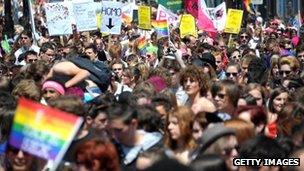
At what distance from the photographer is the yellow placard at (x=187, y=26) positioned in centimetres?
1958

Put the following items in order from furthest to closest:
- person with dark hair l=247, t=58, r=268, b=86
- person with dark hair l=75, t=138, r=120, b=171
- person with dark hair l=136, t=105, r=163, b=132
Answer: person with dark hair l=247, t=58, r=268, b=86 → person with dark hair l=136, t=105, r=163, b=132 → person with dark hair l=75, t=138, r=120, b=171

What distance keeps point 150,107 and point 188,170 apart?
3.31 m

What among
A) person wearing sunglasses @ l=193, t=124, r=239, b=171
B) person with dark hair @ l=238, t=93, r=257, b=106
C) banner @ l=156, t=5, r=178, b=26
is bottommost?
banner @ l=156, t=5, r=178, b=26

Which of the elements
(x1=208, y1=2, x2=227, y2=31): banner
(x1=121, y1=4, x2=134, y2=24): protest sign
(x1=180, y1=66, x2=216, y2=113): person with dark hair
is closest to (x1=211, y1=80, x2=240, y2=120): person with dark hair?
(x1=180, y1=66, x2=216, y2=113): person with dark hair

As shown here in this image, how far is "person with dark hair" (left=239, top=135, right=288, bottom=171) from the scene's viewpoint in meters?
5.82

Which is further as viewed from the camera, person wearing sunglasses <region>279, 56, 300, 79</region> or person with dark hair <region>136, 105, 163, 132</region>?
person wearing sunglasses <region>279, 56, 300, 79</region>

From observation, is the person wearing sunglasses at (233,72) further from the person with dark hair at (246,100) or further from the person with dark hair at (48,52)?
the person with dark hair at (48,52)

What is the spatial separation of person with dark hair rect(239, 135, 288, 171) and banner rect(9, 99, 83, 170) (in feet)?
3.59

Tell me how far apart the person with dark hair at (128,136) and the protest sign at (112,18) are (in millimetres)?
11262

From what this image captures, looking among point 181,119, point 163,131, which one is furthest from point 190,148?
point 163,131

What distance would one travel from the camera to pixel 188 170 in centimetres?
418

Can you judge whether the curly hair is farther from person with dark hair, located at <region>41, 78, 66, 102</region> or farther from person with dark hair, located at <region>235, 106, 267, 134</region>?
person with dark hair, located at <region>235, 106, 267, 134</region>

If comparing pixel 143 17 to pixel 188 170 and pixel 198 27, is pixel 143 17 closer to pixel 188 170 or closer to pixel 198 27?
pixel 198 27

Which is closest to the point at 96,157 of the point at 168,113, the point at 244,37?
the point at 168,113
